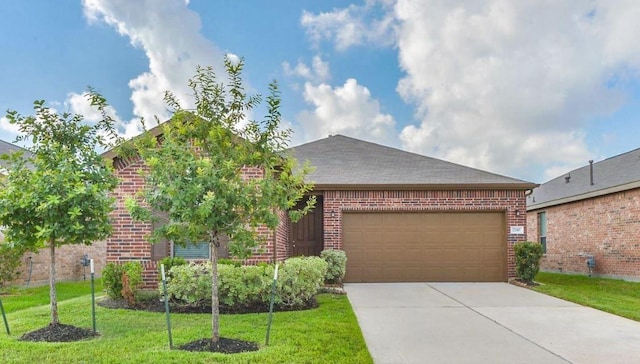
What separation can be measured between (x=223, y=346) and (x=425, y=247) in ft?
31.7

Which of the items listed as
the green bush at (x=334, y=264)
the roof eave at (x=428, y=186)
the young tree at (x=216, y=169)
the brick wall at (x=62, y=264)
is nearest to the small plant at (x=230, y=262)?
the green bush at (x=334, y=264)

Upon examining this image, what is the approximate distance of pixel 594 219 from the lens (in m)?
17.3

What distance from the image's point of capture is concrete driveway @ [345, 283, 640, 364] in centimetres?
647

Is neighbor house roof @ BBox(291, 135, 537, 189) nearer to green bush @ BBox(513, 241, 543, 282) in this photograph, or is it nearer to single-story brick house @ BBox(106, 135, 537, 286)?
single-story brick house @ BBox(106, 135, 537, 286)

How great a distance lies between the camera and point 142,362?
5.90 m

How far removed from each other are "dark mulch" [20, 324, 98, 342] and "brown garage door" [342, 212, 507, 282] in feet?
28.5

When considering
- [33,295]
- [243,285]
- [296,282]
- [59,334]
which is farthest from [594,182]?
[33,295]

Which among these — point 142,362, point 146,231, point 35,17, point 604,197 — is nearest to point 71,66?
point 35,17

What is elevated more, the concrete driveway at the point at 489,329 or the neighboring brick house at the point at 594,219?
the neighboring brick house at the point at 594,219

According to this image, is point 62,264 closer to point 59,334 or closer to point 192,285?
point 192,285

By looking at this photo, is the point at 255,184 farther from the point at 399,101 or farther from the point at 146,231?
the point at 399,101

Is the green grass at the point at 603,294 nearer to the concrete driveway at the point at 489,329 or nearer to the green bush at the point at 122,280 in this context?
the concrete driveway at the point at 489,329

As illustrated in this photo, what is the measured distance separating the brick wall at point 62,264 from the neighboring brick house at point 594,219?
50.8ft

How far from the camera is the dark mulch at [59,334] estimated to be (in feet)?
23.5
